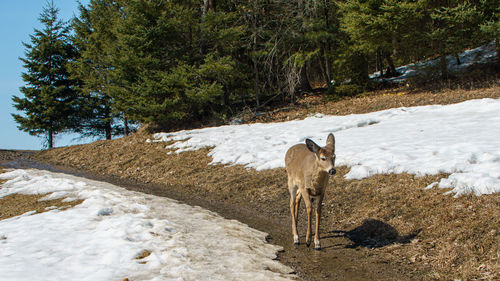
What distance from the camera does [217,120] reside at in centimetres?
2433

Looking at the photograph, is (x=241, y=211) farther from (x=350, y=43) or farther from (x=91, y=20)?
(x=91, y=20)

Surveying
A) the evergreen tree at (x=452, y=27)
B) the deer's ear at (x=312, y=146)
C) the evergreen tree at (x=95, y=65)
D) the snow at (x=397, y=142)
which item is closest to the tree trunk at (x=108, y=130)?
the evergreen tree at (x=95, y=65)

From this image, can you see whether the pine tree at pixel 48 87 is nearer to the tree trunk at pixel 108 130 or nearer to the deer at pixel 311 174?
the tree trunk at pixel 108 130

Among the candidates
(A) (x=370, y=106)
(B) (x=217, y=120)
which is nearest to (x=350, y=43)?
(A) (x=370, y=106)

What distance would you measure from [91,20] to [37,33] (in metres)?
6.06

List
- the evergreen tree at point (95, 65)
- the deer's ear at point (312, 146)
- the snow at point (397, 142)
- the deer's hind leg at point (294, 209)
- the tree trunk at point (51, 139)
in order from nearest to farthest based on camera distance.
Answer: the deer's ear at point (312, 146), the deer's hind leg at point (294, 209), the snow at point (397, 142), the evergreen tree at point (95, 65), the tree trunk at point (51, 139)

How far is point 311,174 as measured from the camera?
6.75 metres

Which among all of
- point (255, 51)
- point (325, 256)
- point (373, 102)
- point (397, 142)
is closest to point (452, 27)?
point (373, 102)

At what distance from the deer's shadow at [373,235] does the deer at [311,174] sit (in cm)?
86

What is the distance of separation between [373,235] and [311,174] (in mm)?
1948

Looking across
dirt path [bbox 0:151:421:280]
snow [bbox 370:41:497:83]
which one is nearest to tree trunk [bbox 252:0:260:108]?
snow [bbox 370:41:497:83]

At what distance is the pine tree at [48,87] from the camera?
32.4m

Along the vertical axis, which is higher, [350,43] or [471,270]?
[350,43]

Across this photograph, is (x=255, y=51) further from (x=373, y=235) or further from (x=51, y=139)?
(x=51, y=139)
